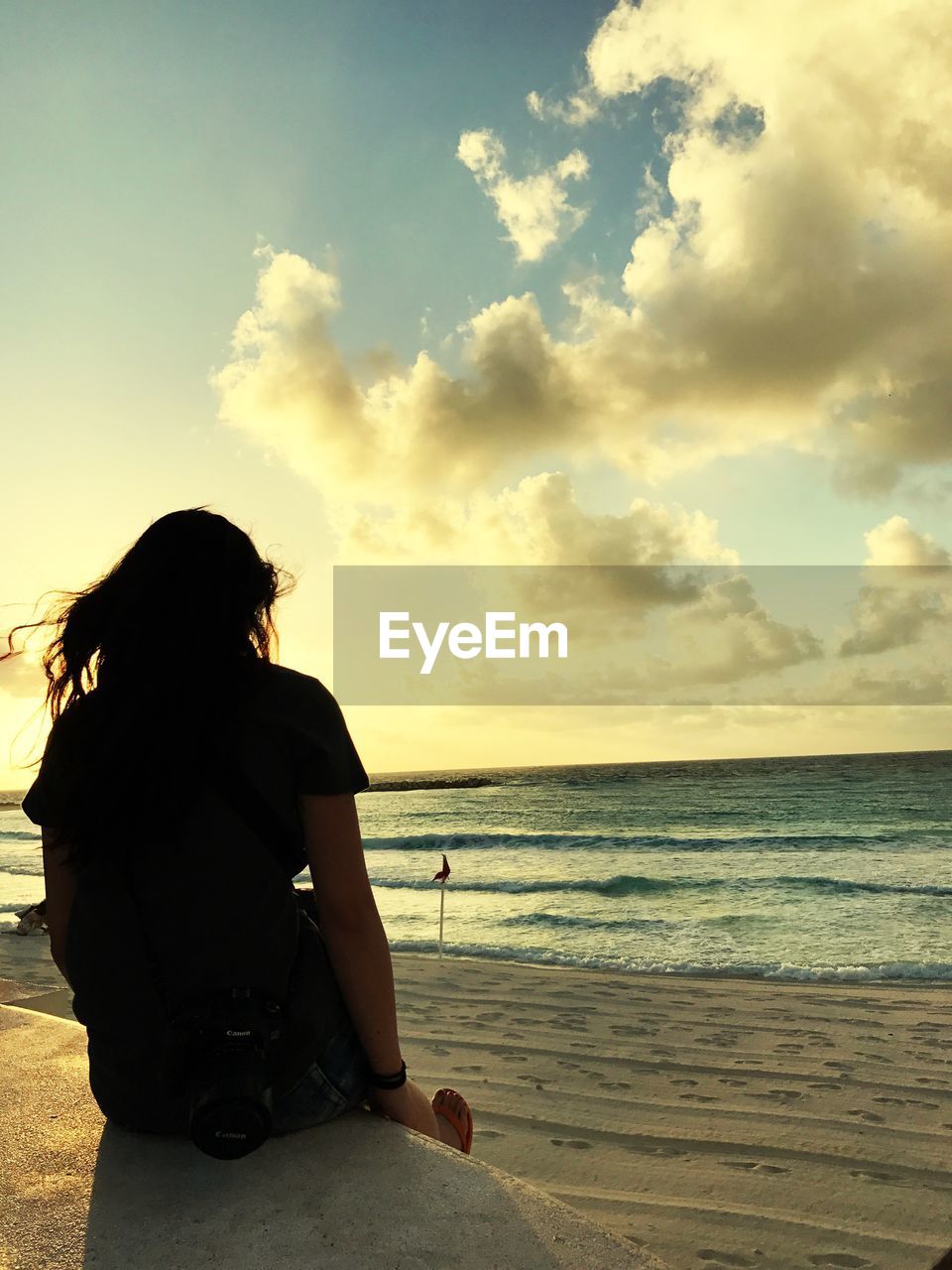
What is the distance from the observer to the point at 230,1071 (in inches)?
65.5

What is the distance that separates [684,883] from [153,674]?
69.3 feet

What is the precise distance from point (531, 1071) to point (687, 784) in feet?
198

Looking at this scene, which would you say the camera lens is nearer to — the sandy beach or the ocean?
the sandy beach

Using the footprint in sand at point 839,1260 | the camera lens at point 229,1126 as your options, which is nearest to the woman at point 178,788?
the camera lens at point 229,1126

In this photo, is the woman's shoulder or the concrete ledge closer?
the concrete ledge

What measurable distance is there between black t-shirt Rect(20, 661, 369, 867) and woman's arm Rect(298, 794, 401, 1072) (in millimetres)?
39

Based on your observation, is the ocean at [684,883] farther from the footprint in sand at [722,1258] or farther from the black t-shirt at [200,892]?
the black t-shirt at [200,892]

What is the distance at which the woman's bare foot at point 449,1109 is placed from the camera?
243cm

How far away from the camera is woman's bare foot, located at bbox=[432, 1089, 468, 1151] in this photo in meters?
2.43

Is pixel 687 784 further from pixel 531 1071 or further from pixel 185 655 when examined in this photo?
pixel 185 655

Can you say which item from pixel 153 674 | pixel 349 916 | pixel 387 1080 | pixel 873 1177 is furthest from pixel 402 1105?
pixel 873 1177

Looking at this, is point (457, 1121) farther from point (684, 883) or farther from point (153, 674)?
point (684, 883)

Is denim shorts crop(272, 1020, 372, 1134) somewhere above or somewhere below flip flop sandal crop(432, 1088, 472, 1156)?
above

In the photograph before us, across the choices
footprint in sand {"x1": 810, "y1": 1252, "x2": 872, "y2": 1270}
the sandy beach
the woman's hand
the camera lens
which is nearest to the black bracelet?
the woman's hand
